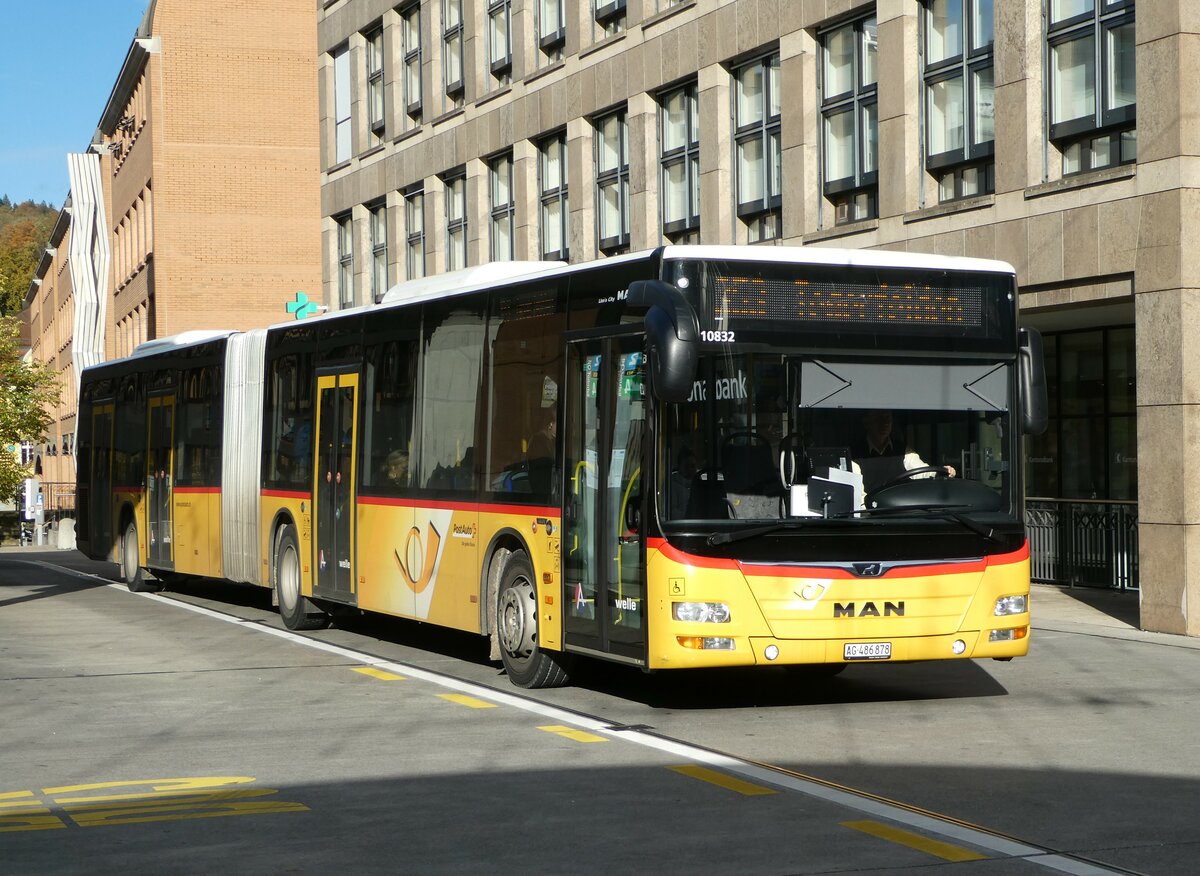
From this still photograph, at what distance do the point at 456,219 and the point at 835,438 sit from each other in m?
24.4

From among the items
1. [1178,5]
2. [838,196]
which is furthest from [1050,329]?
[1178,5]

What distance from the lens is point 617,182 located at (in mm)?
28938

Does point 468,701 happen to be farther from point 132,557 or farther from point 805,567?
point 132,557

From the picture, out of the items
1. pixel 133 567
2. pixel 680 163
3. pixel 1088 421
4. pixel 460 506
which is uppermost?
pixel 680 163

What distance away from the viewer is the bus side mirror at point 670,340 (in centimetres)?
1070

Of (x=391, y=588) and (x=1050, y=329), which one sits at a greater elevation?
(x=1050, y=329)

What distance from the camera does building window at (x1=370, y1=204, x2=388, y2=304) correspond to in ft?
127

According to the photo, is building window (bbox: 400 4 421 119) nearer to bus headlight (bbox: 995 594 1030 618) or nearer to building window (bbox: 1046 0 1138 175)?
building window (bbox: 1046 0 1138 175)

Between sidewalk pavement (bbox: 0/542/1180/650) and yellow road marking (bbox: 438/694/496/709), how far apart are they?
284 inches

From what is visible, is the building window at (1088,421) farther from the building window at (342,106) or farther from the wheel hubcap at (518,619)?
the building window at (342,106)

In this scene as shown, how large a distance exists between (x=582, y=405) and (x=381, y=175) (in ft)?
88.4

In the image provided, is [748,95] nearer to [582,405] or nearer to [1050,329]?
[1050,329]

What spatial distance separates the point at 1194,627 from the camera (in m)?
17.5

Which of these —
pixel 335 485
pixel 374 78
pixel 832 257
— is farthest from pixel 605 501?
pixel 374 78
